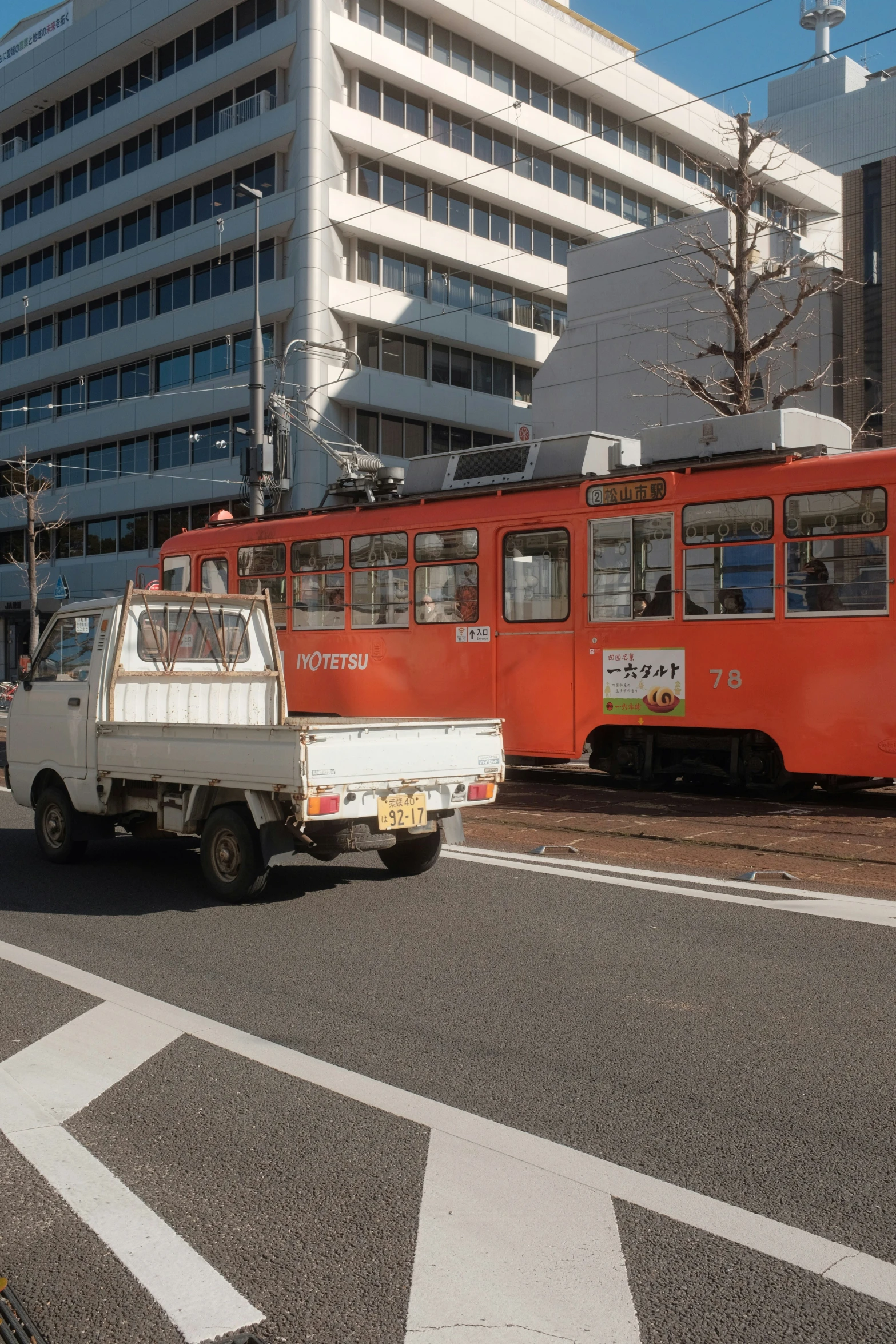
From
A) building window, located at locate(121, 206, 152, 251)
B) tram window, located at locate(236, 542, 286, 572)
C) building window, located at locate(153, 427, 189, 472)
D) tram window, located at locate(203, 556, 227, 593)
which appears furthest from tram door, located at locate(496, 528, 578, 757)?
building window, located at locate(121, 206, 152, 251)

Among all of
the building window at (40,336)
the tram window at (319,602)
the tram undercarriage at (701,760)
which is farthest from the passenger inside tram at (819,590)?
the building window at (40,336)

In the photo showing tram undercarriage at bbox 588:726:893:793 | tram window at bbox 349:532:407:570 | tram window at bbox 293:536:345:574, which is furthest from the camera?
tram window at bbox 293:536:345:574

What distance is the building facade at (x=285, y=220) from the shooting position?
119 feet

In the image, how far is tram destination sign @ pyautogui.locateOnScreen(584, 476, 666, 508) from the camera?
12758 mm

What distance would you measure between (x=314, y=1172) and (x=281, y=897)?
4.55m

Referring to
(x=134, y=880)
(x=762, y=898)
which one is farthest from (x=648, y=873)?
(x=134, y=880)

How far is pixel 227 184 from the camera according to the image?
3859 centimetres

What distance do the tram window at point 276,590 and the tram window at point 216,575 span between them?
23.4 inches

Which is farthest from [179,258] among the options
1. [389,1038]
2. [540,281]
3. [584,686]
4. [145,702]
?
[389,1038]

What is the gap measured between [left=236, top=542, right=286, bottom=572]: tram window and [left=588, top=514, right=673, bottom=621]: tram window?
5269 millimetres

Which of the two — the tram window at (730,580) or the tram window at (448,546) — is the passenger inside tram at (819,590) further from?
the tram window at (448,546)

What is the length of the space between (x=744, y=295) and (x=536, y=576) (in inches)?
544

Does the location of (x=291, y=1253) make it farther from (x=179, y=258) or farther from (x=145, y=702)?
(x=179, y=258)

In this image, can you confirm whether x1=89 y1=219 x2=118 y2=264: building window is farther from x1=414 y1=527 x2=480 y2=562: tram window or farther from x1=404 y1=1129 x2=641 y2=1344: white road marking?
x1=404 y1=1129 x2=641 y2=1344: white road marking
